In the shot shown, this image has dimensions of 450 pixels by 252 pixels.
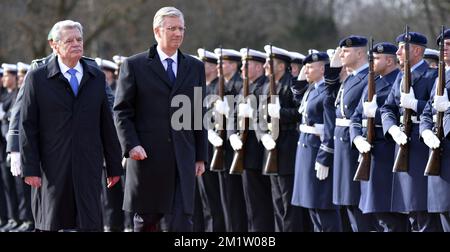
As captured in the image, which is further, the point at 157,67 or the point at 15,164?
the point at 15,164

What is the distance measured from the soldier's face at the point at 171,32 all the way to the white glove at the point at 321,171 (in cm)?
276

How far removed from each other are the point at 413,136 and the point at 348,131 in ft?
3.16

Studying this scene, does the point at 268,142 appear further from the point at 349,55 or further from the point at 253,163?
the point at 349,55

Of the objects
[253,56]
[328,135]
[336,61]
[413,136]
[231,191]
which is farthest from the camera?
[231,191]

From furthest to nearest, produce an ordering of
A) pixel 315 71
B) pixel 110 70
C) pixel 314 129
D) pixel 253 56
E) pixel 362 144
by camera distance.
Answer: pixel 110 70 < pixel 253 56 < pixel 315 71 < pixel 314 129 < pixel 362 144

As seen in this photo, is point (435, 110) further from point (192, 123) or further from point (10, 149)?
point (10, 149)

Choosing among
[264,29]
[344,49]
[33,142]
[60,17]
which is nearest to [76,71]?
[33,142]

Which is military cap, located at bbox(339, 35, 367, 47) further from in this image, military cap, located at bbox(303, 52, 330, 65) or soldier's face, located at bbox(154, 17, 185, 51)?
soldier's face, located at bbox(154, 17, 185, 51)

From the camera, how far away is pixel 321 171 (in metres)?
11.2

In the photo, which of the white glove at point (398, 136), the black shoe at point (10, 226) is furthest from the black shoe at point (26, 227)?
the white glove at point (398, 136)

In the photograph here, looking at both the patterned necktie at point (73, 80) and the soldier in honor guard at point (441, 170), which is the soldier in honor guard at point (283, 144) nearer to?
the soldier in honor guard at point (441, 170)

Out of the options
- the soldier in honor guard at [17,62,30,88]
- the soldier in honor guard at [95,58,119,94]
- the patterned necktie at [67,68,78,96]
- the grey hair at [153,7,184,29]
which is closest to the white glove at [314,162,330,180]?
the grey hair at [153,7,184,29]

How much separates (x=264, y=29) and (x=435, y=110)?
1175 inches

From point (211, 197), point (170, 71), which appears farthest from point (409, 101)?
point (211, 197)
